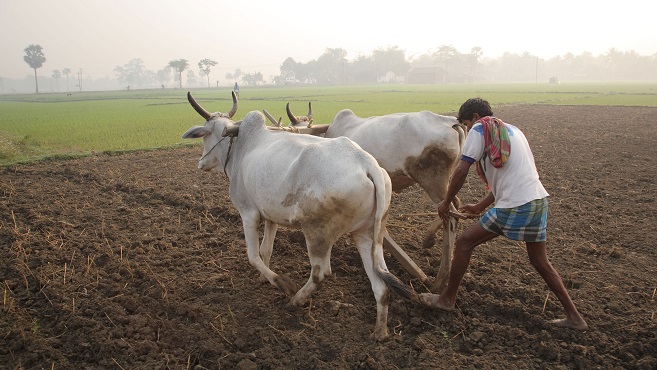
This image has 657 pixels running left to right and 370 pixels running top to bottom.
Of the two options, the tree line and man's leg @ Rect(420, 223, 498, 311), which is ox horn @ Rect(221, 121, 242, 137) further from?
the tree line

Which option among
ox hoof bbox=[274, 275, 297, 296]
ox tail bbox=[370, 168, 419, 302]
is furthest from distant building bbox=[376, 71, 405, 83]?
ox tail bbox=[370, 168, 419, 302]

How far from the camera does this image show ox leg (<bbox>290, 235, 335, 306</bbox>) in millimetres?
4402

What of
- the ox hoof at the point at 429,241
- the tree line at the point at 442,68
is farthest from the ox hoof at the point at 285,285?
the tree line at the point at 442,68

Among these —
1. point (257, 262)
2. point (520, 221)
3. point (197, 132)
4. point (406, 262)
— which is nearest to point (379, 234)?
point (520, 221)

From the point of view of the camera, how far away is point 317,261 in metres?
4.49

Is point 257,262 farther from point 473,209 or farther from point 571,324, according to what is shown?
point 571,324

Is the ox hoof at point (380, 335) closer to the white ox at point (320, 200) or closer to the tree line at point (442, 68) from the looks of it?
the white ox at point (320, 200)

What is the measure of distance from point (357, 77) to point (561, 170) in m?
118

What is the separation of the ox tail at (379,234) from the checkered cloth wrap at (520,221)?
2.66 feet

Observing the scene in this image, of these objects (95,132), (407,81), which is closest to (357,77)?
(407,81)

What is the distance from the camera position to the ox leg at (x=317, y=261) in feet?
14.4

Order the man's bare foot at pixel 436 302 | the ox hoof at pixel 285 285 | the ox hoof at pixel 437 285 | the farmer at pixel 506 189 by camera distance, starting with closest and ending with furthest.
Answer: the farmer at pixel 506 189, the man's bare foot at pixel 436 302, the ox hoof at pixel 285 285, the ox hoof at pixel 437 285

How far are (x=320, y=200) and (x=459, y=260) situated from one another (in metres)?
1.31

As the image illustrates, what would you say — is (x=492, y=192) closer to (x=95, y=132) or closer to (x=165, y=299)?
(x=165, y=299)
